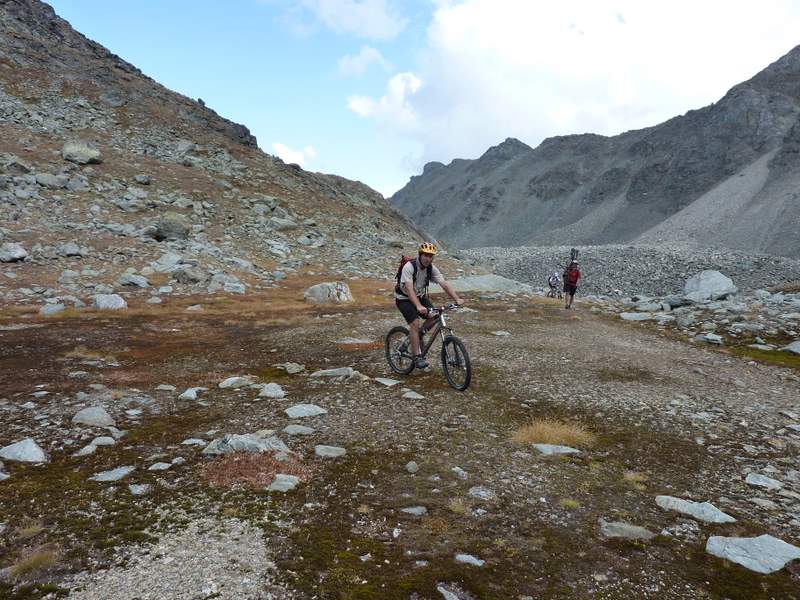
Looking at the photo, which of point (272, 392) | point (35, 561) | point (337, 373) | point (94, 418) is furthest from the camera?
point (337, 373)

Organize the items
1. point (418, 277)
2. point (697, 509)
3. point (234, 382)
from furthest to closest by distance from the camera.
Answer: point (418, 277) → point (234, 382) → point (697, 509)

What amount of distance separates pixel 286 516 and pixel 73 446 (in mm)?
4034

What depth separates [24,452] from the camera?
687cm

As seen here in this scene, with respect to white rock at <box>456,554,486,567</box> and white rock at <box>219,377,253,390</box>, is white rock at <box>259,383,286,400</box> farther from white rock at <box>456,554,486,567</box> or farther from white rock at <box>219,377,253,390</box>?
white rock at <box>456,554,486,567</box>

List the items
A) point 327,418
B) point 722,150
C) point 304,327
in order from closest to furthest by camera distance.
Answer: point 327,418 < point 304,327 < point 722,150

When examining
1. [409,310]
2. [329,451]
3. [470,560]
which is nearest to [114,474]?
[329,451]

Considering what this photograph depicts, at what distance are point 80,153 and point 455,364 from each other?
41.4m

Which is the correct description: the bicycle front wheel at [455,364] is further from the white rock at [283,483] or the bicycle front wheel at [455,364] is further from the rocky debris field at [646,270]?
the rocky debris field at [646,270]

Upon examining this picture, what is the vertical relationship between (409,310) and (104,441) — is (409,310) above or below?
above

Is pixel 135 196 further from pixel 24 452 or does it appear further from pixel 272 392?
pixel 24 452

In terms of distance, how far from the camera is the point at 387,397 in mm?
10156

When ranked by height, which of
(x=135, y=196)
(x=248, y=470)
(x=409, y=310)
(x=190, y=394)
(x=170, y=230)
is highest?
(x=135, y=196)

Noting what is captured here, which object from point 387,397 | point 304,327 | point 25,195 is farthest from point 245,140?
point 387,397

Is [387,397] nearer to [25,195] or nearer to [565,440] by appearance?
[565,440]
